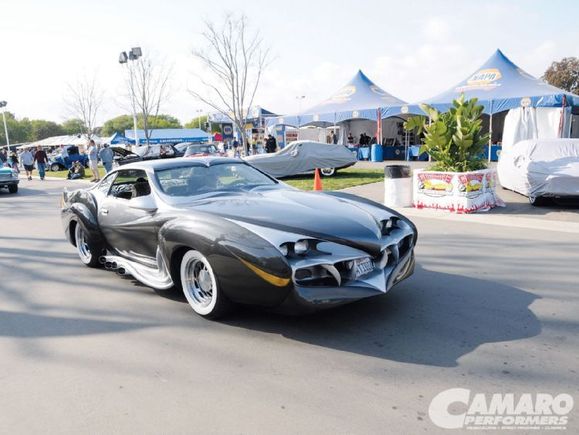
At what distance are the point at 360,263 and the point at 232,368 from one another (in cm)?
125

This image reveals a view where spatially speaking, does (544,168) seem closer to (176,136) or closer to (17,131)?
(176,136)

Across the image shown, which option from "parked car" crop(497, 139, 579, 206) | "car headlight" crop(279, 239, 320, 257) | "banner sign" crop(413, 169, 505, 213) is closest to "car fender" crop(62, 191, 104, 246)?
"car headlight" crop(279, 239, 320, 257)

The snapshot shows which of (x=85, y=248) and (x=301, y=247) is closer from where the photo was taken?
(x=301, y=247)

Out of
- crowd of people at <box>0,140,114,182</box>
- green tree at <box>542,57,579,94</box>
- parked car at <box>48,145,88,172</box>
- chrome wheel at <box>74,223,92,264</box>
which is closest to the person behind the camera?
chrome wheel at <box>74,223,92,264</box>

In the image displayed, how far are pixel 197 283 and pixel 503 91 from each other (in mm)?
21861

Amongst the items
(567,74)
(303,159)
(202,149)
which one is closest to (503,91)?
(303,159)

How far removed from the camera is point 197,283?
4324mm

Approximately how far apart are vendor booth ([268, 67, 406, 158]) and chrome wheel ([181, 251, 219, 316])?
73.1ft

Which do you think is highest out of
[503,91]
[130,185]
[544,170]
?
[503,91]

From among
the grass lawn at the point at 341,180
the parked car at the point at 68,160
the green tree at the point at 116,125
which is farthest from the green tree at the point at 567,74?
the green tree at the point at 116,125

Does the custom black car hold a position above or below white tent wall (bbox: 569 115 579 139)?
below

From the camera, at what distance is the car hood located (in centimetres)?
378

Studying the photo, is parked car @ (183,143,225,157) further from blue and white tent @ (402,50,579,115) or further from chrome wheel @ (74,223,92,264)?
chrome wheel @ (74,223,92,264)

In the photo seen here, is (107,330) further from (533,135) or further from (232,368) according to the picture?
(533,135)
